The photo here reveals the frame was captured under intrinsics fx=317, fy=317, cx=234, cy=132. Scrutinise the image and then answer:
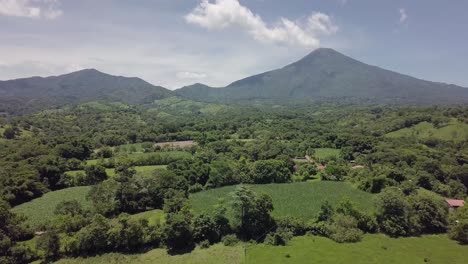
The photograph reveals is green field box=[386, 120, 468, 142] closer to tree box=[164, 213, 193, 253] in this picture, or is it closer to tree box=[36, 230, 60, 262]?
tree box=[164, 213, 193, 253]

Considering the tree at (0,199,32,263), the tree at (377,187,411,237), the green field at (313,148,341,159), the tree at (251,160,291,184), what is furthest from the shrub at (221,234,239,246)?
the green field at (313,148,341,159)

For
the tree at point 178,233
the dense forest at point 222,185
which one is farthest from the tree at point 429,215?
the tree at point 178,233

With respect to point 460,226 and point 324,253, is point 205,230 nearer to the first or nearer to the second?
point 324,253

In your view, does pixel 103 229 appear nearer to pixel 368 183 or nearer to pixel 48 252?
pixel 48 252

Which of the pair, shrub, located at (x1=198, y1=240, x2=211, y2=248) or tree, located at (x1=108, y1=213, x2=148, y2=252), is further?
shrub, located at (x1=198, y1=240, x2=211, y2=248)

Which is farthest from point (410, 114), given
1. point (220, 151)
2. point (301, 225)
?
point (301, 225)

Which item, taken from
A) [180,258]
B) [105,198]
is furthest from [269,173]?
[180,258]
